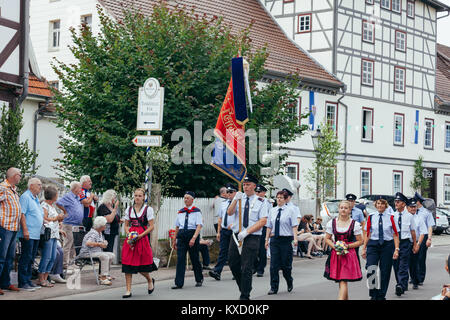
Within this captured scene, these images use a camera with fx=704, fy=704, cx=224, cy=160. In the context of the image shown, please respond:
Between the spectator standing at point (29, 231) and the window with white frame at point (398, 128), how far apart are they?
30.6 m

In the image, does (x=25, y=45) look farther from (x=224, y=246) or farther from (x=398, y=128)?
(x=398, y=128)

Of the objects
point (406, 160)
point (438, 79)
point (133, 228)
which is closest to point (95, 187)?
point (133, 228)

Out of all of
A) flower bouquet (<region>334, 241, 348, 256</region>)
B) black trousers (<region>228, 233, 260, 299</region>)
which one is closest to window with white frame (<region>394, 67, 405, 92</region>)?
black trousers (<region>228, 233, 260, 299</region>)

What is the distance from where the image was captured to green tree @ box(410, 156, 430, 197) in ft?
135

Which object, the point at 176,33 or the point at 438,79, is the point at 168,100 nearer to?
the point at 176,33

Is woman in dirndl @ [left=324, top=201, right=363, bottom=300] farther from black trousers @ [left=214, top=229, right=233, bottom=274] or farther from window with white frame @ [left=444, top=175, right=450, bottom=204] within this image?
window with white frame @ [left=444, top=175, right=450, bottom=204]

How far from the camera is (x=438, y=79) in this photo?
45.8 meters

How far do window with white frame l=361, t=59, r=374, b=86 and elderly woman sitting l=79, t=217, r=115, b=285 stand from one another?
26815 millimetres

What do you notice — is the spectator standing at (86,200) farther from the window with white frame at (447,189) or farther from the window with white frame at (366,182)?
the window with white frame at (447,189)

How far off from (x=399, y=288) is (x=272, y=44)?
2461 centimetres

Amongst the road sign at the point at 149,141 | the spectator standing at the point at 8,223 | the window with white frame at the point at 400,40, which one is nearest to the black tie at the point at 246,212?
the spectator standing at the point at 8,223

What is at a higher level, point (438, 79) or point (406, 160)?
point (438, 79)

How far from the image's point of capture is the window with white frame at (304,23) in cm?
Answer: 3709
